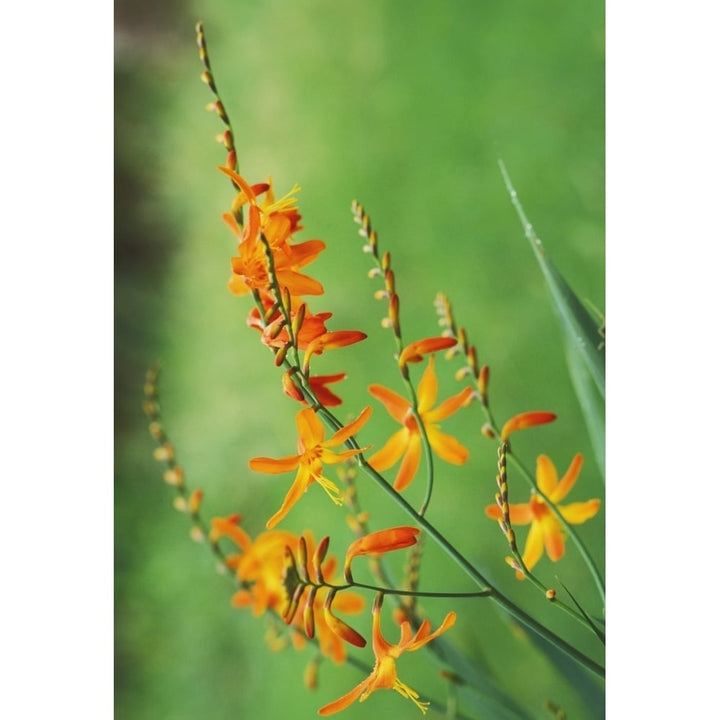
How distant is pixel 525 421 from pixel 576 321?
136 mm

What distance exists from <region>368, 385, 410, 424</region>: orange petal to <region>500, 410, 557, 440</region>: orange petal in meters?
0.12

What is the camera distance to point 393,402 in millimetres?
1149

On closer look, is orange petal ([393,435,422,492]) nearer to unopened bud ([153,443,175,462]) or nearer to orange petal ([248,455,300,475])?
orange petal ([248,455,300,475])

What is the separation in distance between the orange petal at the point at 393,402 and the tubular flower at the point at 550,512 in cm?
17

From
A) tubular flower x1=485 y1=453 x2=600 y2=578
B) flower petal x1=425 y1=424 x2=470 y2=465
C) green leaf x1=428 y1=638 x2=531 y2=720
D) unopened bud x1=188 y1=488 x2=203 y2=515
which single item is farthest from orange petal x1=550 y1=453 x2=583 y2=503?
unopened bud x1=188 y1=488 x2=203 y2=515

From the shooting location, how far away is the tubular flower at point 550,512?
1.12 metres

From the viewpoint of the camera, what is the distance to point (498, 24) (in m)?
1.15

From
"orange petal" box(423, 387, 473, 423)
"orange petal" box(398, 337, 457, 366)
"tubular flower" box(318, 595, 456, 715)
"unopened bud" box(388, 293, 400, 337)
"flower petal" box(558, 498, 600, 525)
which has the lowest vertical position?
"tubular flower" box(318, 595, 456, 715)

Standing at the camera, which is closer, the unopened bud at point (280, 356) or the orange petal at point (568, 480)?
the unopened bud at point (280, 356)

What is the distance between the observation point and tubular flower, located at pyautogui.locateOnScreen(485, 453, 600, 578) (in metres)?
1.12

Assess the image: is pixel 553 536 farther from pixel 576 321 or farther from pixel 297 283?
pixel 297 283

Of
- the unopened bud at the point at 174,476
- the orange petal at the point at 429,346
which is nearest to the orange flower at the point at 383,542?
the orange petal at the point at 429,346

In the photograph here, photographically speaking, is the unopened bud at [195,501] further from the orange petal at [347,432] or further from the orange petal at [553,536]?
the orange petal at [553,536]
